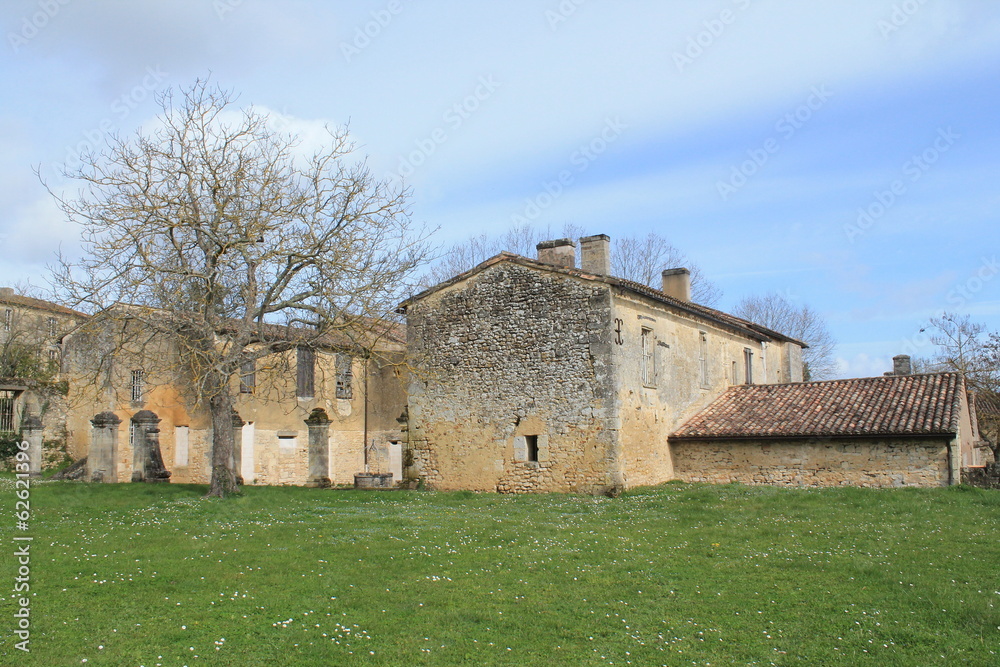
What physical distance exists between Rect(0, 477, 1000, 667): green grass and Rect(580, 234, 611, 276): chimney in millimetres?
8570

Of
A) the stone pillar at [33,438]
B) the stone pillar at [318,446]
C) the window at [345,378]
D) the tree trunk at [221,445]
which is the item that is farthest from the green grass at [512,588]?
the window at [345,378]

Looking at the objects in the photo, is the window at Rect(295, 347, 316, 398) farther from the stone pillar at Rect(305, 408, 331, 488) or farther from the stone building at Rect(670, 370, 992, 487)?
the stone building at Rect(670, 370, 992, 487)

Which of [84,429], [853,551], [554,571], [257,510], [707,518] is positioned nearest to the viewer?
[554,571]

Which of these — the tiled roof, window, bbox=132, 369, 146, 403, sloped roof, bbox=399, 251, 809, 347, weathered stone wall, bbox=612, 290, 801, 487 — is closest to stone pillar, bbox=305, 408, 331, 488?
sloped roof, bbox=399, 251, 809, 347

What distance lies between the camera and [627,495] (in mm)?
18547

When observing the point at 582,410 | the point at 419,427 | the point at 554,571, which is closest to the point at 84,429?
the point at 419,427

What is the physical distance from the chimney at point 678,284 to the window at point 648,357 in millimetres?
6690

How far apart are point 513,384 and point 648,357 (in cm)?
377

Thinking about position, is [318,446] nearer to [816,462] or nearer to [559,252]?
[559,252]

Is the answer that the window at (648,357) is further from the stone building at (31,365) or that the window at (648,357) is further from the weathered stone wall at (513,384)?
the stone building at (31,365)

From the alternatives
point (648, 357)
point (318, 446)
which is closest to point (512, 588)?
point (648, 357)

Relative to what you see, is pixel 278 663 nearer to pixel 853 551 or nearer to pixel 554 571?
pixel 554 571

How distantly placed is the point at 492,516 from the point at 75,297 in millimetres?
9886

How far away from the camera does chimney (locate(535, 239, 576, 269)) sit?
72.4ft
